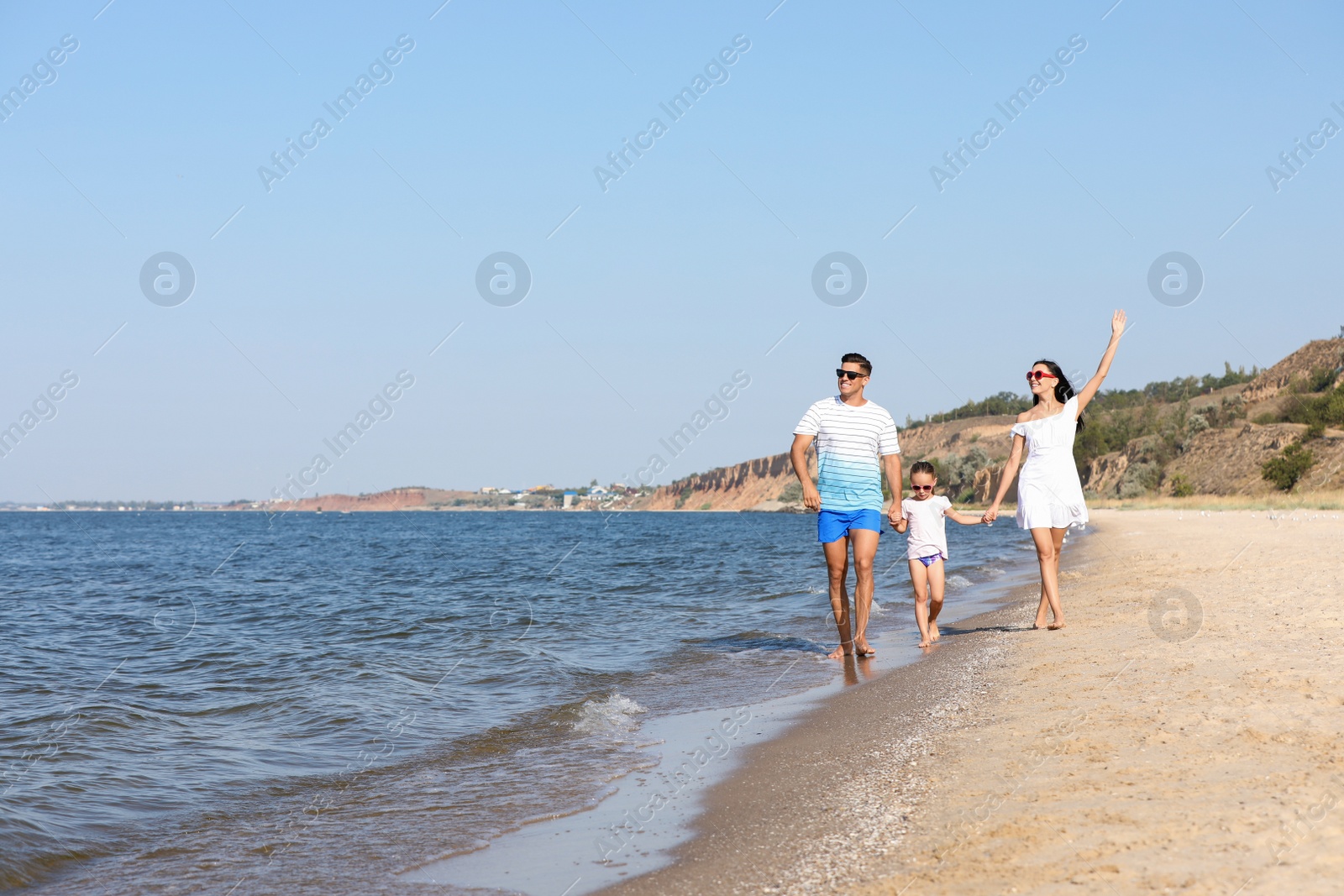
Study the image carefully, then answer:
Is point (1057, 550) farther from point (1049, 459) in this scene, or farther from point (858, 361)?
point (858, 361)

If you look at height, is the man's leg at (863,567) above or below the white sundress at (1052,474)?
below

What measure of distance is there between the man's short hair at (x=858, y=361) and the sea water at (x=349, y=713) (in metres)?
2.26

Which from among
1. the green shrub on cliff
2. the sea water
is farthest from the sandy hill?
the sea water

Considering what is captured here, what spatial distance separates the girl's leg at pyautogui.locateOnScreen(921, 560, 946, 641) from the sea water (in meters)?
0.29

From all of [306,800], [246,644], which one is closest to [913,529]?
[306,800]

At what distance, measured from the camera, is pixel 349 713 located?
271 inches

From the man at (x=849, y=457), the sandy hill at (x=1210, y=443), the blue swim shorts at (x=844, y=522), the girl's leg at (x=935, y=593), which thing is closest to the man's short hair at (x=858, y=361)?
the man at (x=849, y=457)

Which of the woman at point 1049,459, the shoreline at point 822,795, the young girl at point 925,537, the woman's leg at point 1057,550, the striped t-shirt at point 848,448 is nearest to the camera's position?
the shoreline at point 822,795

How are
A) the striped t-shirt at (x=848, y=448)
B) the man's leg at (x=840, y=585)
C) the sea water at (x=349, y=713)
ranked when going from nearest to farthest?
1. the sea water at (x=349, y=713)
2. the striped t-shirt at (x=848, y=448)
3. the man's leg at (x=840, y=585)

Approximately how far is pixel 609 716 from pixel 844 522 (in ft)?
7.16

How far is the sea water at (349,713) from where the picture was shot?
4105mm

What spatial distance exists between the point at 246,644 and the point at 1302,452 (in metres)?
45.0

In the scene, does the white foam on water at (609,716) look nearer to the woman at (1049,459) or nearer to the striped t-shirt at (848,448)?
the striped t-shirt at (848,448)

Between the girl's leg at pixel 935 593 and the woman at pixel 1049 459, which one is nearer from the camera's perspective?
the woman at pixel 1049 459
